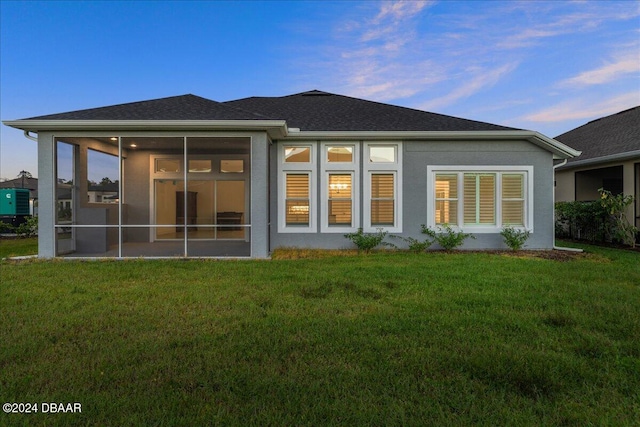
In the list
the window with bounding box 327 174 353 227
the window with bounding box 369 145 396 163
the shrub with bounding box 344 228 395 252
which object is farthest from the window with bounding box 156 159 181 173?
the window with bounding box 369 145 396 163

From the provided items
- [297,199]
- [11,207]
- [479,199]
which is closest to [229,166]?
[297,199]

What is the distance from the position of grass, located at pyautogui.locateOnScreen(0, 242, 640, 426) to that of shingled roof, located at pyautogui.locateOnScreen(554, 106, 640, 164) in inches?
309

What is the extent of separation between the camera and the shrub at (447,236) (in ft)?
28.6

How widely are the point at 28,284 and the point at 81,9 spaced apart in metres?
12.6

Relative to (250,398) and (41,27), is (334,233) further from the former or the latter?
(41,27)

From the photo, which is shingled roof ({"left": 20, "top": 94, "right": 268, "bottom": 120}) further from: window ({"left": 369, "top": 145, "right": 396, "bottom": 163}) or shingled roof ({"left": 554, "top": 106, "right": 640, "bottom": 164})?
shingled roof ({"left": 554, "top": 106, "right": 640, "bottom": 164})

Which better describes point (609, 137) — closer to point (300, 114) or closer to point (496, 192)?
point (496, 192)

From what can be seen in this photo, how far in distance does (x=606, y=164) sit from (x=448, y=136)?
6375mm

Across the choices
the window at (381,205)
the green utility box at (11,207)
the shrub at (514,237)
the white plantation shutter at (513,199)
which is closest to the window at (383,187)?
the window at (381,205)

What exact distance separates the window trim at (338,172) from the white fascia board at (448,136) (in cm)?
36

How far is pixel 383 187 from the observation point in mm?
9211

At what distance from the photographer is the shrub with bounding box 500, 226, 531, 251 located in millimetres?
8700

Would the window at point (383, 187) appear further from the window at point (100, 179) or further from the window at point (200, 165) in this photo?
the window at point (100, 179)

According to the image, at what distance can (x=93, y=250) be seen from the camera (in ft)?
28.5
